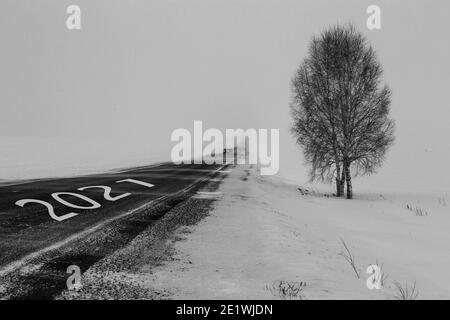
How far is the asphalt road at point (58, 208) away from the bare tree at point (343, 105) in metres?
9.96

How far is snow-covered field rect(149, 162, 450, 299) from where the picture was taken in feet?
15.5

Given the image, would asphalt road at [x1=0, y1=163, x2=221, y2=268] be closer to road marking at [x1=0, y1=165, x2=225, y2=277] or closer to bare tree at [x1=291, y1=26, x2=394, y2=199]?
road marking at [x1=0, y1=165, x2=225, y2=277]

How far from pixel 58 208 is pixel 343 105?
1627cm

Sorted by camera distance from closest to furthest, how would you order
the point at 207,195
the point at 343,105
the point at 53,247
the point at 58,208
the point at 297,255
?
the point at 53,247, the point at 297,255, the point at 58,208, the point at 207,195, the point at 343,105

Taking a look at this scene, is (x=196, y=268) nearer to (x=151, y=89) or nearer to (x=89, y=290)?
(x=89, y=290)

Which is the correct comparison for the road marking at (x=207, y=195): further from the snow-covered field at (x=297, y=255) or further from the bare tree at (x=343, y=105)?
the bare tree at (x=343, y=105)

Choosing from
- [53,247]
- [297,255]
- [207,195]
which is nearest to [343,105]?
[207,195]

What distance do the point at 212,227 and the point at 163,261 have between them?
2.56 meters

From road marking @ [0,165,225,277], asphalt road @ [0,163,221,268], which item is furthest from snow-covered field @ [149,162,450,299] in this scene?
asphalt road @ [0,163,221,268]

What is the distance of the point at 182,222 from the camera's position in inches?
328

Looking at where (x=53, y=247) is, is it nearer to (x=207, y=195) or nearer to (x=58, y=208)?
(x=58, y=208)

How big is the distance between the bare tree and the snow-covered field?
26.5 feet

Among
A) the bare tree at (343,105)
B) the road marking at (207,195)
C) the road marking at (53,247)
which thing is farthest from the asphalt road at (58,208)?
the bare tree at (343,105)

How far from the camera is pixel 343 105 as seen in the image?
2100 cm
